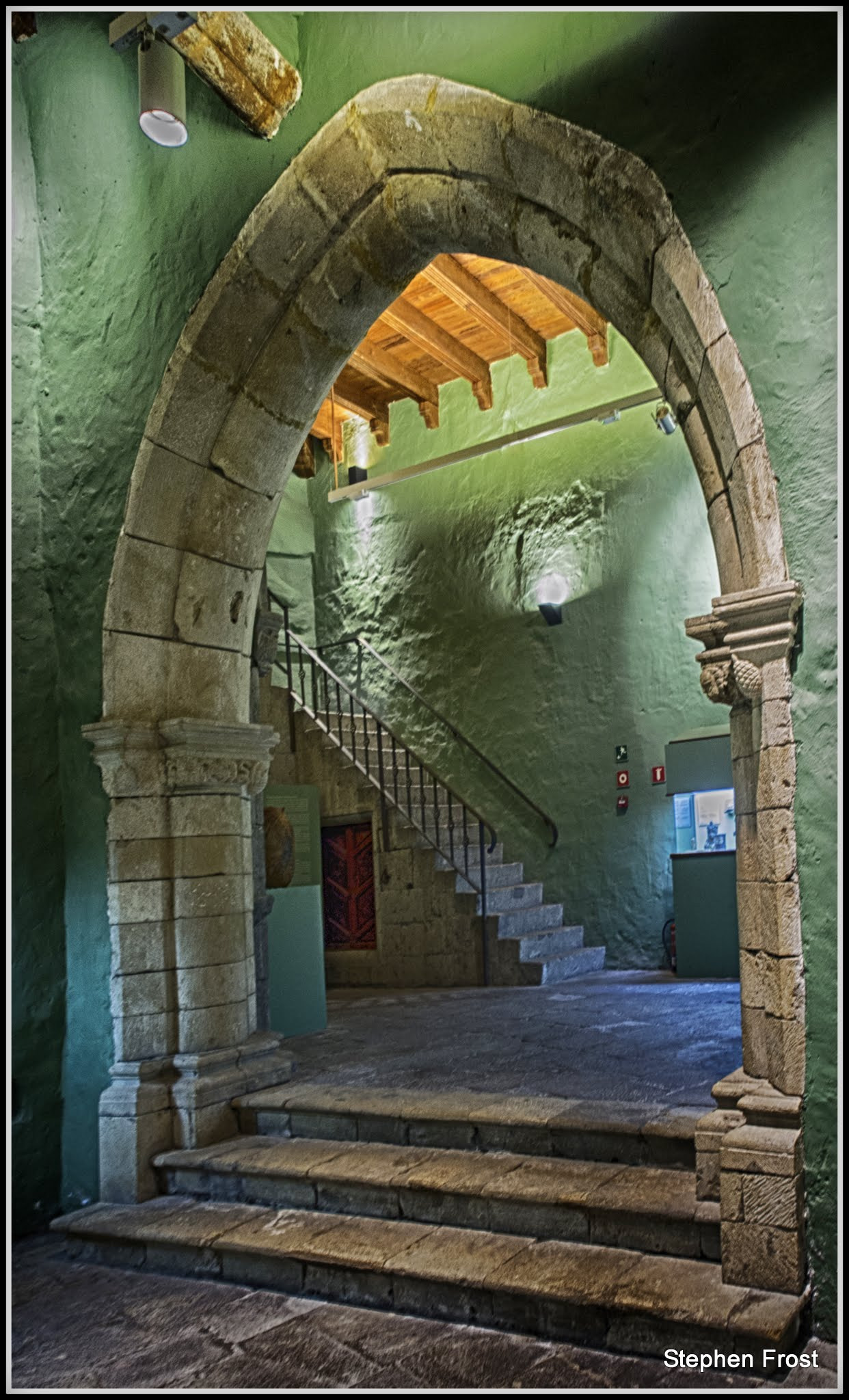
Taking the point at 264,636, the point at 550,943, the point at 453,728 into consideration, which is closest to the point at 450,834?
the point at 550,943

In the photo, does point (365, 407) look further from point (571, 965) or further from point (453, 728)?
point (571, 965)

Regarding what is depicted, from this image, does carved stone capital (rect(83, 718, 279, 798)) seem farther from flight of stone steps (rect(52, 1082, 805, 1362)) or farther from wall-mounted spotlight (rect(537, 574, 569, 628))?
wall-mounted spotlight (rect(537, 574, 569, 628))

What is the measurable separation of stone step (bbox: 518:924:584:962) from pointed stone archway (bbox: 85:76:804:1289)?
280 cm

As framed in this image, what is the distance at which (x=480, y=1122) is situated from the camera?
3439 millimetres

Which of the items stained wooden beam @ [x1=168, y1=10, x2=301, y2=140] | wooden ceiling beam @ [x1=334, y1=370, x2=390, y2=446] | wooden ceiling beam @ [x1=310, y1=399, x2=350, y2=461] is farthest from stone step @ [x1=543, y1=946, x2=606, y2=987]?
stained wooden beam @ [x1=168, y1=10, x2=301, y2=140]

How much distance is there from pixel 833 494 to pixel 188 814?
2698 mm

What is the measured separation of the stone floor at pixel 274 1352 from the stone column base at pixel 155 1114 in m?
0.65

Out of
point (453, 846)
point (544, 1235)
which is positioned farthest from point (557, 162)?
point (453, 846)

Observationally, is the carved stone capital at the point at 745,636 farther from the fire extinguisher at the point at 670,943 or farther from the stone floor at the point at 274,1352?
the fire extinguisher at the point at 670,943

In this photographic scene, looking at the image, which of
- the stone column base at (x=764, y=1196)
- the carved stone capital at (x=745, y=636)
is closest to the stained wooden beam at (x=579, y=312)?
the carved stone capital at (x=745, y=636)

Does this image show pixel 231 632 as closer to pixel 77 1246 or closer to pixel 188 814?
pixel 188 814

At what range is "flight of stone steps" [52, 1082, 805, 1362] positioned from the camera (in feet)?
8.36

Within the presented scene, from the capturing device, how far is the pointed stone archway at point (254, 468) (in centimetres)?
291

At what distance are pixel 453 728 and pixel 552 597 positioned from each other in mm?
1253
